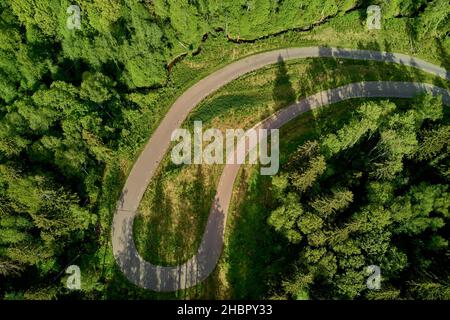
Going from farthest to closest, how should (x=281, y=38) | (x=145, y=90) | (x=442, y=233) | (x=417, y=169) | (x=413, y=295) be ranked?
1. (x=281, y=38)
2. (x=145, y=90)
3. (x=417, y=169)
4. (x=442, y=233)
5. (x=413, y=295)

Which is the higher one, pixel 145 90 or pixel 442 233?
pixel 145 90

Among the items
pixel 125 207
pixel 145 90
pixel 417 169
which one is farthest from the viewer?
pixel 145 90

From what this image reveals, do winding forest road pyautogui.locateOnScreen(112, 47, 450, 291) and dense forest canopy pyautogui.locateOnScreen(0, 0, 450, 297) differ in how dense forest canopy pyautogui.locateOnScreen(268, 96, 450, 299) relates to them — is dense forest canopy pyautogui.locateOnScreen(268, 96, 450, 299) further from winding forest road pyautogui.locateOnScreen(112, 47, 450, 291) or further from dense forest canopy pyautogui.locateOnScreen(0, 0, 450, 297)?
winding forest road pyautogui.locateOnScreen(112, 47, 450, 291)

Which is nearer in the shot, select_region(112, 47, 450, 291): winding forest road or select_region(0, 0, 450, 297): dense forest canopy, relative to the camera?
select_region(0, 0, 450, 297): dense forest canopy

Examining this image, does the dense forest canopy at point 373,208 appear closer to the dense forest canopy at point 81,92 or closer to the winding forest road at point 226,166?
the dense forest canopy at point 81,92

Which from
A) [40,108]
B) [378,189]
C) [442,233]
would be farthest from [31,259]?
[442,233]

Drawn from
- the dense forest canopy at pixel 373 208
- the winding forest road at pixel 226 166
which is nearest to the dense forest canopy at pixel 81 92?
the dense forest canopy at pixel 373 208

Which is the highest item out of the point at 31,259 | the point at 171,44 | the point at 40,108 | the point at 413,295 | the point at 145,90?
the point at 171,44

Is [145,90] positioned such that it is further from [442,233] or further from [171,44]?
[442,233]

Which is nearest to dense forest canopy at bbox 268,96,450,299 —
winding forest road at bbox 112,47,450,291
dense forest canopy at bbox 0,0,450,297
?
dense forest canopy at bbox 0,0,450,297
